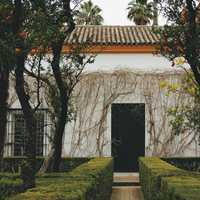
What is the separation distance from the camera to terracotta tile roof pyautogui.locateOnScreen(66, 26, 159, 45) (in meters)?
21.2

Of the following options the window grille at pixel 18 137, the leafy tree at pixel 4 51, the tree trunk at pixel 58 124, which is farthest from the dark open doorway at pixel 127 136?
the leafy tree at pixel 4 51

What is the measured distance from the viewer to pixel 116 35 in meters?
22.8

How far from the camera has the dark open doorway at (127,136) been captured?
21.2 metres

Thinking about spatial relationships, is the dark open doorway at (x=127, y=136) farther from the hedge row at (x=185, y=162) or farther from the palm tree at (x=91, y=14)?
the palm tree at (x=91, y=14)

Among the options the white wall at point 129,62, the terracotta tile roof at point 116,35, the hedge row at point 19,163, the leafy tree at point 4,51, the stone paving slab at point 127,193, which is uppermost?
the terracotta tile roof at point 116,35

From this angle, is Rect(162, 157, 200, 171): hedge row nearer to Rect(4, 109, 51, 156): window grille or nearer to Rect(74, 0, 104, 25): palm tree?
Rect(4, 109, 51, 156): window grille

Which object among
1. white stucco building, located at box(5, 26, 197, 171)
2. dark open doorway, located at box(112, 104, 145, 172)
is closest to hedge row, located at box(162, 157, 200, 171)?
white stucco building, located at box(5, 26, 197, 171)

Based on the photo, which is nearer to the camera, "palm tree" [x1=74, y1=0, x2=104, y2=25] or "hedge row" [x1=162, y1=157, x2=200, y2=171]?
"hedge row" [x1=162, y1=157, x2=200, y2=171]

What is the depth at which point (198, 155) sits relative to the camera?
67.8 ft

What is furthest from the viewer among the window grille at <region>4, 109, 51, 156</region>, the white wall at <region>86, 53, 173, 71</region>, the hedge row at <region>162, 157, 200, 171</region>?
the white wall at <region>86, 53, 173, 71</region>

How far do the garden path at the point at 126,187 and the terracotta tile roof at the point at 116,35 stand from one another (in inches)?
191

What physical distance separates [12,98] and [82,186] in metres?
13.9

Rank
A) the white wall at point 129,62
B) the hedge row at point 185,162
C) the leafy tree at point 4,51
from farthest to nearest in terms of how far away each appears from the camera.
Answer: the white wall at point 129,62, the hedge row at point 185,162, the leafy tree at point 4,51

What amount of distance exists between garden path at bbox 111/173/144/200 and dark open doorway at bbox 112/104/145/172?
98 cm
